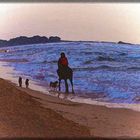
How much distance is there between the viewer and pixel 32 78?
11.2ft

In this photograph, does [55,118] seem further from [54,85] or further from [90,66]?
[90,66]

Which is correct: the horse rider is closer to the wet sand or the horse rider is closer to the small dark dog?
the small dark dog

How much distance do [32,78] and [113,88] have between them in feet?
2.82

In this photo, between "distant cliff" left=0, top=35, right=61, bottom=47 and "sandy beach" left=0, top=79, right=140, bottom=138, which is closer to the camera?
"sandy beach" left=0, top=79, right=140, bottom=138

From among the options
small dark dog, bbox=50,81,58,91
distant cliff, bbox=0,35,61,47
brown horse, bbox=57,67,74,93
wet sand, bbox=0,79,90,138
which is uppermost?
distant cliff, bbox=0,35,61,47

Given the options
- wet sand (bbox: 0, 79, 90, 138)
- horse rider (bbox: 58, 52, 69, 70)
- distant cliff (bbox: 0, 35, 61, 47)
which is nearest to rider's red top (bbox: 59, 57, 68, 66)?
horse rider (bbox: 58, 52, 69, 70)

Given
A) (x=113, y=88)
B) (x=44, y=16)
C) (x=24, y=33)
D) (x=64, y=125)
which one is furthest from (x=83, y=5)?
(x=64, y=125)

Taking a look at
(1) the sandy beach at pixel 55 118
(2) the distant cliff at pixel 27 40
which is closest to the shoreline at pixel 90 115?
(1) the sandy beach at pixel 55 118

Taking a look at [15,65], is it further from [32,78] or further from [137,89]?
[137,89]

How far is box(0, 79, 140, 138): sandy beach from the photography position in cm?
331

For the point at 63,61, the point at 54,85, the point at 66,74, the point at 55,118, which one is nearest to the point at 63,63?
the point at 63,61

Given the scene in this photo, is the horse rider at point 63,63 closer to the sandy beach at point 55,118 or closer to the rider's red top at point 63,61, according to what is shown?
the rider's red top at point 63,61

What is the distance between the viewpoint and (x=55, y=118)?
335cm

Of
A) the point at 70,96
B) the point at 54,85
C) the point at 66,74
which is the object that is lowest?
the point at 70,96
